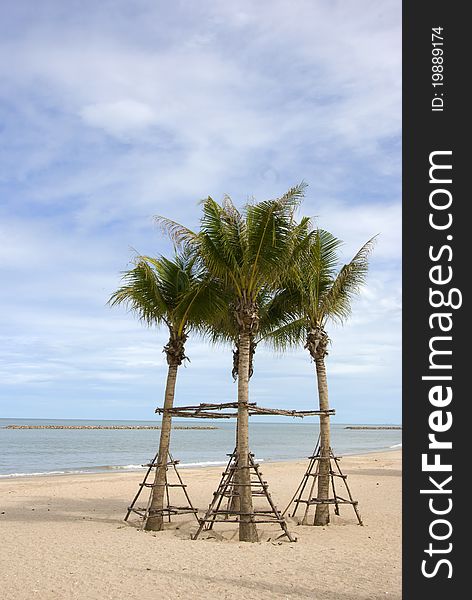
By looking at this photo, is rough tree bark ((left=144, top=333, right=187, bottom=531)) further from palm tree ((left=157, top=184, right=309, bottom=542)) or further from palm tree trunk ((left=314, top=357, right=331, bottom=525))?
palm tree trunk ((left=314, top=357, right=331, bottom=525))

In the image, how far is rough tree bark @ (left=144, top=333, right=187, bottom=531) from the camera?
14.2m

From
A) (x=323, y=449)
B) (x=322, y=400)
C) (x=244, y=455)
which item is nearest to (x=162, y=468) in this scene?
(x=244, y=455)

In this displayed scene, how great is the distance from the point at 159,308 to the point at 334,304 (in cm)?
410

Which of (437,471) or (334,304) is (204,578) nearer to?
(437,471)

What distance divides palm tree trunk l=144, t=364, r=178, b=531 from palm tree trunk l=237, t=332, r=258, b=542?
1807 mm

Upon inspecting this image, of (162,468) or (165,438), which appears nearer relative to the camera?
(162,468)

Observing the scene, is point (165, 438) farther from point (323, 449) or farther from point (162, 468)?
point (323, 449)

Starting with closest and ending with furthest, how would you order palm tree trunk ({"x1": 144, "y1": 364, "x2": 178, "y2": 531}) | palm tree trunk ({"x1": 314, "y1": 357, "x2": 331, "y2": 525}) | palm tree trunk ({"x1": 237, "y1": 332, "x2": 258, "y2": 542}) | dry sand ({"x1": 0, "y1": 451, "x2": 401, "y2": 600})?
1. dry sand ({"x1": 0, "y1": 451, "x2": 401, "y2": 600})
2. palm tree trunk ({"x1": 237, "y1": 332, "x2": 258, "y2": 542})
3. palm tree trunk ({"x1": 144, "y1": 364, "x2": 178, "y2": 531})
4. palm tree trunk ({"x1": 314, "y1": 357, "x2": 331, "y2": 525})

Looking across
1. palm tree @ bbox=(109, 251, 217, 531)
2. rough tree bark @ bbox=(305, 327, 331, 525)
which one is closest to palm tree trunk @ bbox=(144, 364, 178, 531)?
palm tree @ bbox=(109, 251, 217, 531)

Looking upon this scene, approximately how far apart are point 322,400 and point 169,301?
4.21 meters

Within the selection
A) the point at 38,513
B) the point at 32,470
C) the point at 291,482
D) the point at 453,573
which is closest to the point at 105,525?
the point at 38,513

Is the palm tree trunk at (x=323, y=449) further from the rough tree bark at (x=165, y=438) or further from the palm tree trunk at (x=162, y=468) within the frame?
the palm tree trunk at (x=162, y=468)

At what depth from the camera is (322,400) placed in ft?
50.5

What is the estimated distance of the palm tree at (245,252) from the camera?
1319 cm
